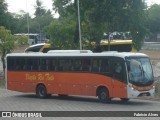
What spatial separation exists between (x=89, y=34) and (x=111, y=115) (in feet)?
62.9

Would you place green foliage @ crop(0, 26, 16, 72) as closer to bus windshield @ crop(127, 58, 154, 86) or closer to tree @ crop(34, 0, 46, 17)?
bus windshield @ crop(127, 58, 154, 86)

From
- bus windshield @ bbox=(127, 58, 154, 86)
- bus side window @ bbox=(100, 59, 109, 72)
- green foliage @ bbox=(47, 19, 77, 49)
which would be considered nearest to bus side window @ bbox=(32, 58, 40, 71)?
bus side window @ bbox=(100, 59, 109, 72)

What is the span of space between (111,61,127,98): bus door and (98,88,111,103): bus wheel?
1.42 feet

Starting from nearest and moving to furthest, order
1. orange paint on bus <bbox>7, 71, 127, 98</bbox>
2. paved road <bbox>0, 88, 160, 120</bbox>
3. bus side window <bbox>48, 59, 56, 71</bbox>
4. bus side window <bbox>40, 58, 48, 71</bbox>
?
1. paved road <bbox>0, 88, 160, 120</bbox>
2. orange paint on bus <bbox>7, 71, 127, 98</bbox>
3. bus side window <bbox>48, 59, 56, 71</bbox>
4. bus side window <bbox>40, 58, 48, 71</bbox>

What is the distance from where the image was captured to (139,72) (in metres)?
24.5

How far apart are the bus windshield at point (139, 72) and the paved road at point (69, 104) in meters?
1.08

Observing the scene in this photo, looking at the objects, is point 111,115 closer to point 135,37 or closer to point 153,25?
point 135,37

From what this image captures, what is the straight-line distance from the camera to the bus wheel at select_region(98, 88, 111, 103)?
2503 centimetres

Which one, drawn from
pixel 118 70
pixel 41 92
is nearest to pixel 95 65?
pixel 118 70

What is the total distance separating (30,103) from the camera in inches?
1011

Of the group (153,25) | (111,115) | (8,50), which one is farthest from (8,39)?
(153,25)

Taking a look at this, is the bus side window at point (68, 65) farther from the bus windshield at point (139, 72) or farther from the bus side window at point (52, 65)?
the bus windshield at point (139, 72)

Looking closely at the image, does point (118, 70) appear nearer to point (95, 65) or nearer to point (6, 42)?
point (95, 65)

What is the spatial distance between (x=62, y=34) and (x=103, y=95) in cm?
1374
